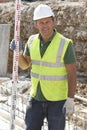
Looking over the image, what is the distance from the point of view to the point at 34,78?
11.5 feet

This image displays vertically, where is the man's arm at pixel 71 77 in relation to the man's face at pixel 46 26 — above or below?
below

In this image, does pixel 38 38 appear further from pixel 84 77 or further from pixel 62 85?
pixel 84 77

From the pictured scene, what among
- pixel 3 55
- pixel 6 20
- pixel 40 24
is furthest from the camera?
pixel 6 20

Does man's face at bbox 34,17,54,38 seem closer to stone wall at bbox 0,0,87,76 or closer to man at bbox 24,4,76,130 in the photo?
man at bbox 24,4,76,130

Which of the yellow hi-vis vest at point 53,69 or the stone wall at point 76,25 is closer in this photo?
the yellow hi-vis vest at point 53,69

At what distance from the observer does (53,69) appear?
3367mm

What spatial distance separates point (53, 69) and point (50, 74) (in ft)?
0.19

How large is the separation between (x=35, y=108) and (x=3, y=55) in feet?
22.6

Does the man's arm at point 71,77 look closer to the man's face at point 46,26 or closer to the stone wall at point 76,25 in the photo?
the man's face at point 46,26

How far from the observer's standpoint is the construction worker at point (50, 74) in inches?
130

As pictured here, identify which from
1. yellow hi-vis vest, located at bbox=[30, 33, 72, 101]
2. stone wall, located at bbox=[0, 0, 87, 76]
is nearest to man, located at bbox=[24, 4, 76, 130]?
yellow hi-vis vest, located at bbox=[30, 33, 72, 101]

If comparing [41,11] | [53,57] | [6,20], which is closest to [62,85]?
[53,57]

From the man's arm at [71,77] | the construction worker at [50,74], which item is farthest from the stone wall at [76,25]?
the man's arm at [71,77]

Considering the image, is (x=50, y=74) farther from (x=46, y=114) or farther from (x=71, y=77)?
(x=46, y=114)
